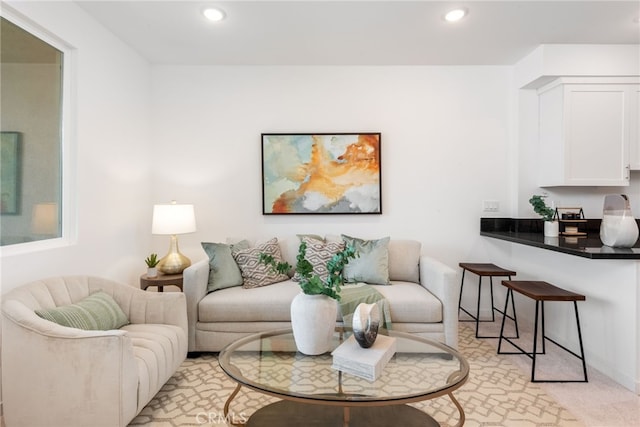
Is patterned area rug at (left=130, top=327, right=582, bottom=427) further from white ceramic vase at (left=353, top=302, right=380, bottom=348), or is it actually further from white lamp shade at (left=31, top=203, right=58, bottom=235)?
white lamp shade at (left=31, top=203, right=58, bottom=235)

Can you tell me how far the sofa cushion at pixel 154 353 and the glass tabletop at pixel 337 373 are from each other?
0.41 meters

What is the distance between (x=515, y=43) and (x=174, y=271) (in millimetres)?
3560

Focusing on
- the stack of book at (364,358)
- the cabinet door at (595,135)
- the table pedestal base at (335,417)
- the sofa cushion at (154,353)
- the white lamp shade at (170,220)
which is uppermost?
the cabinet door at (595,135)

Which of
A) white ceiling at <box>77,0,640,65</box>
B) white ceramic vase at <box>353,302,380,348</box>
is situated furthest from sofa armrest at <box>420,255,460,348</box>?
white ceiling at <box>77,0,640,65</box>

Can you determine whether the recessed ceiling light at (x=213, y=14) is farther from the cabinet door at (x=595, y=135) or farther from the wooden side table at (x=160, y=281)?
the cabinet door at (x=595, y=135)

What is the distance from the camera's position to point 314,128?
354 centimetres

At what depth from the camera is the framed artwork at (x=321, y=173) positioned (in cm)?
349

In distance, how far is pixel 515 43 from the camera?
120 inches

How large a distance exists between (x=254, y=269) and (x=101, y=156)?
1503 mm

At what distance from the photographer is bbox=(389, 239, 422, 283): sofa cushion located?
312cm

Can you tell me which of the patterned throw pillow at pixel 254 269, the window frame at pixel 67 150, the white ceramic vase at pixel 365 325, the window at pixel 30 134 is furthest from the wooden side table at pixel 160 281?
the white ceramic vase at pixel 365 325

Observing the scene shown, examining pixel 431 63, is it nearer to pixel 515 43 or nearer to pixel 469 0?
pixel 515 43

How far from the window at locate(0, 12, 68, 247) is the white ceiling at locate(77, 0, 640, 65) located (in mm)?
557

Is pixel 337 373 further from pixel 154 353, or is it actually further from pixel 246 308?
pixel 246 308
